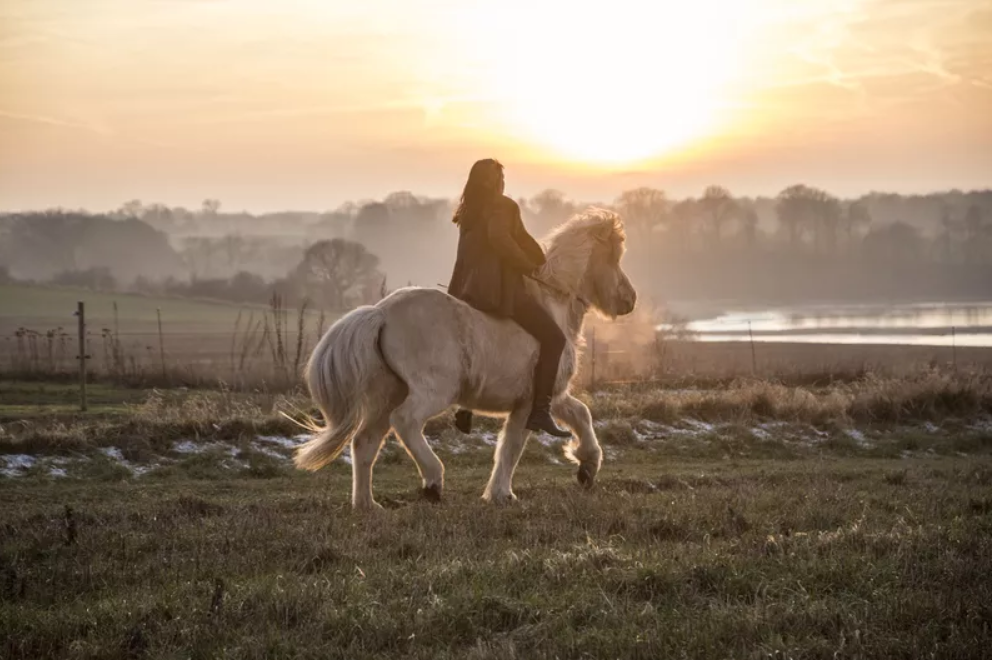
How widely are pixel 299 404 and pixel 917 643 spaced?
1346 cm

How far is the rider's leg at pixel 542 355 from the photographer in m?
9.73

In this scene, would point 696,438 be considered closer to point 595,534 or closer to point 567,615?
point 595,534

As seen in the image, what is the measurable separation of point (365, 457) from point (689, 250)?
109168 millimetres

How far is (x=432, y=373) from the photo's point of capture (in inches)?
355

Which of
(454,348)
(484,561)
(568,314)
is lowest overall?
(484,561)

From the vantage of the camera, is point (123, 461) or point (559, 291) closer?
point (559, 291)

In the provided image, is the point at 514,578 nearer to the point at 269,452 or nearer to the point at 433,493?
the point at 433,493

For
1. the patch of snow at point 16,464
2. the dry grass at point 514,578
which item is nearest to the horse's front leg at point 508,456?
the dry grass at point 514,578

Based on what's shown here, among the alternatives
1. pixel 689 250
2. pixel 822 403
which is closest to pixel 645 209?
pixel 689 250

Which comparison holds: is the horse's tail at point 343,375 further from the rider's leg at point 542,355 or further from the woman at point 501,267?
the rider's leg at point 542,355

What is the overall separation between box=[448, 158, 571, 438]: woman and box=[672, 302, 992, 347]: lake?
31.0 m

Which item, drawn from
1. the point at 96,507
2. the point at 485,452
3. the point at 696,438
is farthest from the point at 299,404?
the point at 96,507

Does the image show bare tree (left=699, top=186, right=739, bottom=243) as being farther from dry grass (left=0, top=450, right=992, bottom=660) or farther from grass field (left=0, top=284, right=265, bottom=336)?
dry grass (left=0, top=450, right=992, bottom=660)

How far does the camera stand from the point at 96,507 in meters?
9.55
